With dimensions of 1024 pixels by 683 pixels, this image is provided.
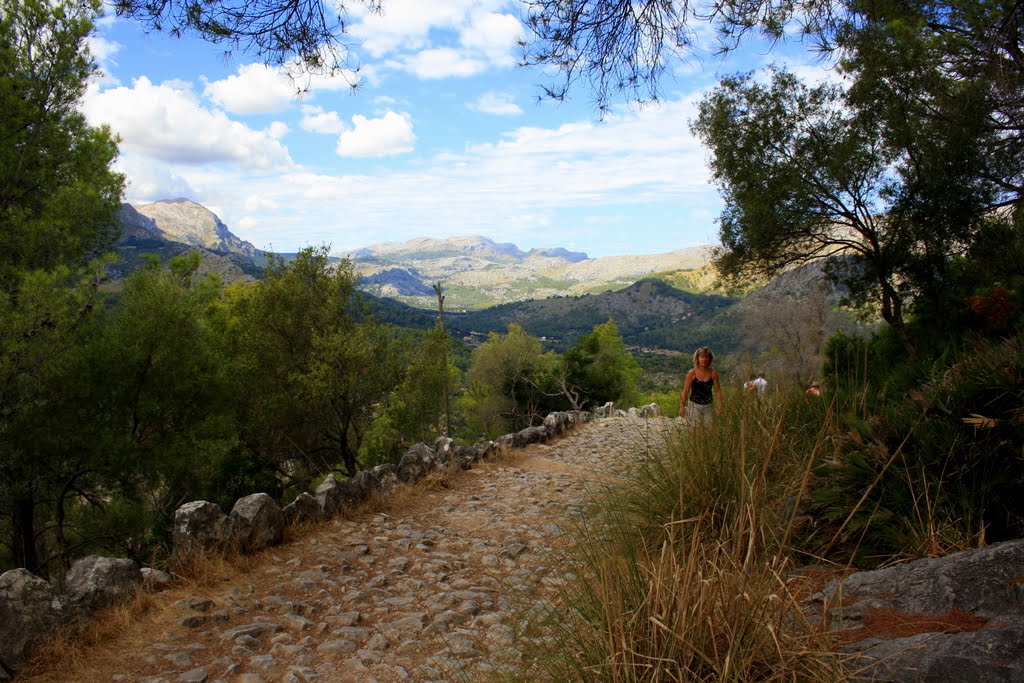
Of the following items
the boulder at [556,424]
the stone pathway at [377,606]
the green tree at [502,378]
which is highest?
the stone pathway at [377,606]

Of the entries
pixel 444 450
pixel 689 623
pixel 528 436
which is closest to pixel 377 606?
pixel 689 623

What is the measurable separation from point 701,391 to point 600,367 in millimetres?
33406

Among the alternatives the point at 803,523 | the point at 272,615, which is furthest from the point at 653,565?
the point at 272,615

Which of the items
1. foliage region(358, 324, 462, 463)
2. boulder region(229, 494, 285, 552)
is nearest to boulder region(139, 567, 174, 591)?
boulder region(229, 494, 285, 552)

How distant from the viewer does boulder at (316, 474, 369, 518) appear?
733 centimetres

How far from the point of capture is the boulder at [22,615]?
12.8 ft

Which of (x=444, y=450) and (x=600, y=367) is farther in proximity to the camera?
(x=600, y=367)

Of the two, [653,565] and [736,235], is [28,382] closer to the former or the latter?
[653,565]

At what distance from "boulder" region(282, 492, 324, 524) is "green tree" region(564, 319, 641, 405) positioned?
2849 centimetres

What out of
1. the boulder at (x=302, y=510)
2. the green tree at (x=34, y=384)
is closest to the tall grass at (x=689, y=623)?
the boulder at (x=302, y=510)

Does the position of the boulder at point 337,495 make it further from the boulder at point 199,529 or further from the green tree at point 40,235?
the green tree at point 40,235

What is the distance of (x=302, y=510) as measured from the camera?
6.97 metres

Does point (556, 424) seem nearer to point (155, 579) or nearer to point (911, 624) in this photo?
point (155, 579)

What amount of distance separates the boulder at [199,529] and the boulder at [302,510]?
2.80 feet
